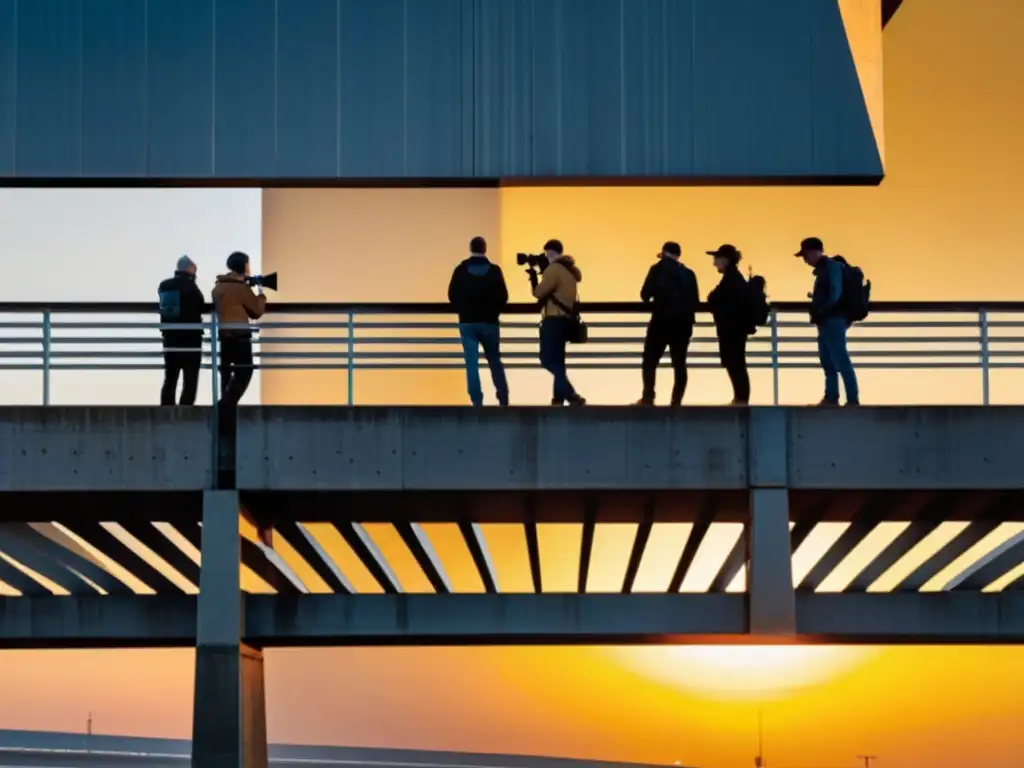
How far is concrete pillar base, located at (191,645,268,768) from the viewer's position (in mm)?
16328

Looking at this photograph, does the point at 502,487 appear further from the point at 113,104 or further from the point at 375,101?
the point at 113,104

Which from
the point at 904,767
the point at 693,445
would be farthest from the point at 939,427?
the point at 904,767

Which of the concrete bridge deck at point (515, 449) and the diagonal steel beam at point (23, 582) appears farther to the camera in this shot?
the diagonal steel beam at point (23, 582)

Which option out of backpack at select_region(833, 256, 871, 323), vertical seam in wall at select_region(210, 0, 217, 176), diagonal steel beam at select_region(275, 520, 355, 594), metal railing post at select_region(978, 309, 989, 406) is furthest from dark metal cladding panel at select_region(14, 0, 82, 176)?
metal railing post at select_region(978, 309, 989, 406)

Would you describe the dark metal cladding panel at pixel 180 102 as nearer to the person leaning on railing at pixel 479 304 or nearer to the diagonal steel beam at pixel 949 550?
the person leaning on railing at pixel 479 304

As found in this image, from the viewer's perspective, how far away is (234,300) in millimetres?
17375

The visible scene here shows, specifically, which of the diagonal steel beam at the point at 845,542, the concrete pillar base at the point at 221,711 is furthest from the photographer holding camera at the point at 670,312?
the concrete pillar base at the point at 221,711

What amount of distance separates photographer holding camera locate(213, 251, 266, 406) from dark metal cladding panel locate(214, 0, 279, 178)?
3441mm

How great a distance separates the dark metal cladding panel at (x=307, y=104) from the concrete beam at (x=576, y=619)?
16.9ft

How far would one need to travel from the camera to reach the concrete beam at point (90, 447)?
16.5m

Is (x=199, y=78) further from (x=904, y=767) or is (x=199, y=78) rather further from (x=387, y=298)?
(x=904, y=767)

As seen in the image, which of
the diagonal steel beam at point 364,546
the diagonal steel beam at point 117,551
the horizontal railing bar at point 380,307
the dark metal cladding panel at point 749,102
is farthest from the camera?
the dark metal cladding panel at point 749,102

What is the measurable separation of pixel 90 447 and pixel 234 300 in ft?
5.87

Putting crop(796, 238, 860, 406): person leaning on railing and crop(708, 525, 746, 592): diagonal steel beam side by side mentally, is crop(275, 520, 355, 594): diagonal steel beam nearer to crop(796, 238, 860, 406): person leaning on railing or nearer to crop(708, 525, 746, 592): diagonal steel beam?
crop(708, 525, 746, 592): diagonal steel beam
